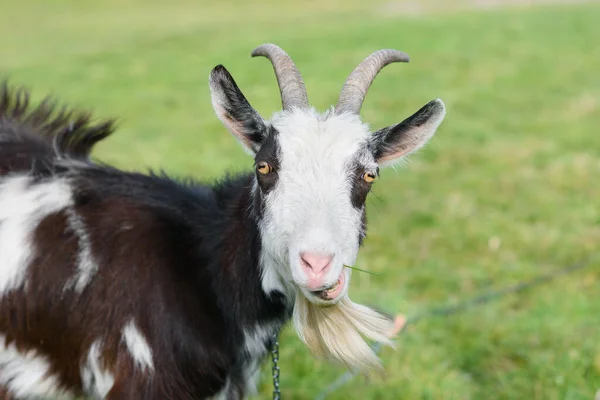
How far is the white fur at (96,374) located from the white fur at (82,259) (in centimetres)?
28

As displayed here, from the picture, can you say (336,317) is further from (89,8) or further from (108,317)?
(89,8)

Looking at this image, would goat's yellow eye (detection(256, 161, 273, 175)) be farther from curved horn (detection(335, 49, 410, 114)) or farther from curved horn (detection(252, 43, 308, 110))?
curved horn (detection(335, 49, 410, 114))

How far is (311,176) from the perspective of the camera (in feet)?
9.18

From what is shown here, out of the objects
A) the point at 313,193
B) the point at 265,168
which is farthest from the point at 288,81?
the point at 313,193

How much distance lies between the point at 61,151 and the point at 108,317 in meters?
0.95

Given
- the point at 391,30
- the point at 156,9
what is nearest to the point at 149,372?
the point at 391,30

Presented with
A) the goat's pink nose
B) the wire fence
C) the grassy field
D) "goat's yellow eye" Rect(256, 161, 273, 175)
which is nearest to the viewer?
the goat's pink nose

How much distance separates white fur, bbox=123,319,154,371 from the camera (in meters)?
→ 3.06

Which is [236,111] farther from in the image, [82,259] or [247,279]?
[82,259]

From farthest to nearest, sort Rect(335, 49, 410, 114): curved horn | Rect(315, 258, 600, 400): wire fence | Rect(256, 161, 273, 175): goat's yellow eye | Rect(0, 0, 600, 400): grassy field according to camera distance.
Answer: Rect(315, 258, 600, 400): wire fence, Rect(0, 0, 600, 400): grassy field, Rect(335, 49, 410, 114): curved horn, Rect(256, 161, 273, 175): goat's yellow eye

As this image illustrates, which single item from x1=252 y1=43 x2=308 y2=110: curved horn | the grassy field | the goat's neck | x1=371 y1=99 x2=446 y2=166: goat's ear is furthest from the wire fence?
x1=252 y1=43 x2=308 y2=110: curved horn

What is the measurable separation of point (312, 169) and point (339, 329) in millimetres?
732

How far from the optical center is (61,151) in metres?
3.57

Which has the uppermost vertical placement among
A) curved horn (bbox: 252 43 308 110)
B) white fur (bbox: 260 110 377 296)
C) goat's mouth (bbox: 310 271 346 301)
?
curved horn (bbox: 252 43 308 110)
